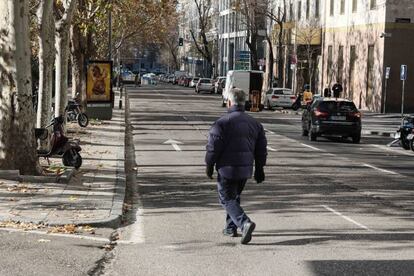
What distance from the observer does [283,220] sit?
33.2 feet

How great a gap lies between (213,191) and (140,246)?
15.9 ft

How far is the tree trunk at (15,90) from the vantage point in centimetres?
1244

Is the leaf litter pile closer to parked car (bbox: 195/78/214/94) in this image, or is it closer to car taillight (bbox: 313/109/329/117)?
car taillight (bbox: 313/109/329/117)

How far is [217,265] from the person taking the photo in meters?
7.39

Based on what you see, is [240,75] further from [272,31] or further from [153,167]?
[153,167]

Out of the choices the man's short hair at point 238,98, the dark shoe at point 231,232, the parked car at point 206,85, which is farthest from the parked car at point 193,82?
the man's short hair at point 238,98

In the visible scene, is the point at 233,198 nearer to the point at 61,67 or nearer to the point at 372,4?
the point at 61,67

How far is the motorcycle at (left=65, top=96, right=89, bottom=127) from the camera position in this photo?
1115 inches

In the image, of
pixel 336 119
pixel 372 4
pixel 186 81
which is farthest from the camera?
pixel 186 81

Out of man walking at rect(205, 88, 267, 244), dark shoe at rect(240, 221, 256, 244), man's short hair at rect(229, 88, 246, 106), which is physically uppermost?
man's short hair at rect(229, 88, 246, 106)

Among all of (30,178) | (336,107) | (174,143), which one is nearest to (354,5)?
(336,107)

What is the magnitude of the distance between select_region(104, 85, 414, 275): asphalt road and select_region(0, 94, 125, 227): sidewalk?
1.37 feet

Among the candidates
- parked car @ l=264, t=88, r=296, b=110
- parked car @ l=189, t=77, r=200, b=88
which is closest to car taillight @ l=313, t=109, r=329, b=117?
parked car @ l=264, t=88, r=296, b=110

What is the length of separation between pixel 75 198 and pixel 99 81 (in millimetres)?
21977
